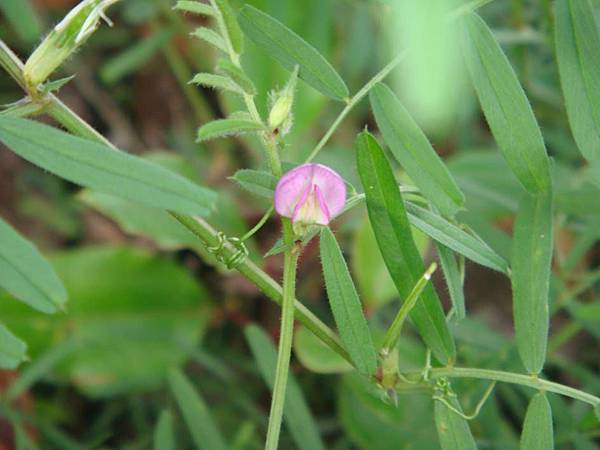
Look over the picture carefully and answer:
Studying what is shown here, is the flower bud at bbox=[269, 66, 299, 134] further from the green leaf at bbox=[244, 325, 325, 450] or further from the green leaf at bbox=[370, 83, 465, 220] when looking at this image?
the green leaf at bbox=[244, 325, 325, 450]

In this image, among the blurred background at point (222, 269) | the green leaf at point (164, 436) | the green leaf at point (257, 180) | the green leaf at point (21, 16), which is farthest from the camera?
the green leaf at point (21, 16)

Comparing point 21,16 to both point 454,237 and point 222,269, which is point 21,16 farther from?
point 454,237

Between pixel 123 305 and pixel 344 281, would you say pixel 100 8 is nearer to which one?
pixel 344 281

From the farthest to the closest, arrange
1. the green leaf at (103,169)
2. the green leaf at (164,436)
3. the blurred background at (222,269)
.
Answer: the blurred background at (222,269) < the green leaf at (164,436) < the green leaf at (103,169)

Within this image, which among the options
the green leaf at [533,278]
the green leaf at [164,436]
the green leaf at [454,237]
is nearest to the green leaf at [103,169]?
the green leaf at [454,237]

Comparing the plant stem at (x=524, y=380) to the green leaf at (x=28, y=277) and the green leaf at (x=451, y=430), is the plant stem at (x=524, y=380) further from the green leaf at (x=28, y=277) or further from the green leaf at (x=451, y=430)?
the green leaf at (x=28, y=277)

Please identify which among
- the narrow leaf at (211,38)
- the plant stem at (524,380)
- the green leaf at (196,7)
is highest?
the green leaf at (196,7)
